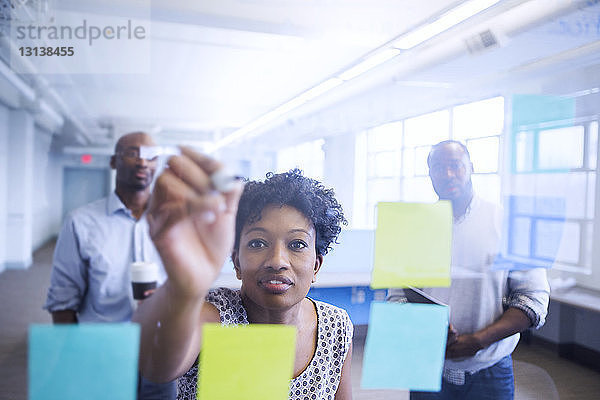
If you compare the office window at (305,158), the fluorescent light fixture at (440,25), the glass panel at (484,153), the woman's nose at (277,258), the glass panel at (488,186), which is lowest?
the woman's nose at (277,258)

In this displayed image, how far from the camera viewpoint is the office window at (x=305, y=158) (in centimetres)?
51

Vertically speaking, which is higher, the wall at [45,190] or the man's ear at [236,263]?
the wall at [45,190]

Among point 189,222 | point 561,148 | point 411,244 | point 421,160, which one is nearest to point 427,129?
point 421,160

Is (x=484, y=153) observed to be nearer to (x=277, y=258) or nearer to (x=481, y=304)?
(x=481, y=304)

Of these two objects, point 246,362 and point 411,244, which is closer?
point 246,362

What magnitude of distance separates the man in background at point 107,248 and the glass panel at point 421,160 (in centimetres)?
36

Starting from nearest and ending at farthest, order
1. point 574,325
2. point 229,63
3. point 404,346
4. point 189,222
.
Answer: point 189,222, point 229,63, point 404,346, point 574,325

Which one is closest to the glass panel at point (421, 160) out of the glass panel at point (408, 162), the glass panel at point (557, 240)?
the glass panel at point (408, 162)

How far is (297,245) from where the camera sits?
48 centimetres

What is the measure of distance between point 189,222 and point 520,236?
54cm

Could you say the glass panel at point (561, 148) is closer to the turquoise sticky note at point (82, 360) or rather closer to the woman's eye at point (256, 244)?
the woman's eye at point (256, 244)

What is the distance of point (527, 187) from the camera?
0.67m

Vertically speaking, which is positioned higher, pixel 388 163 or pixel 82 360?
pixel 388 163

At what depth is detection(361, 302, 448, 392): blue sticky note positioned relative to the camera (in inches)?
23.7
